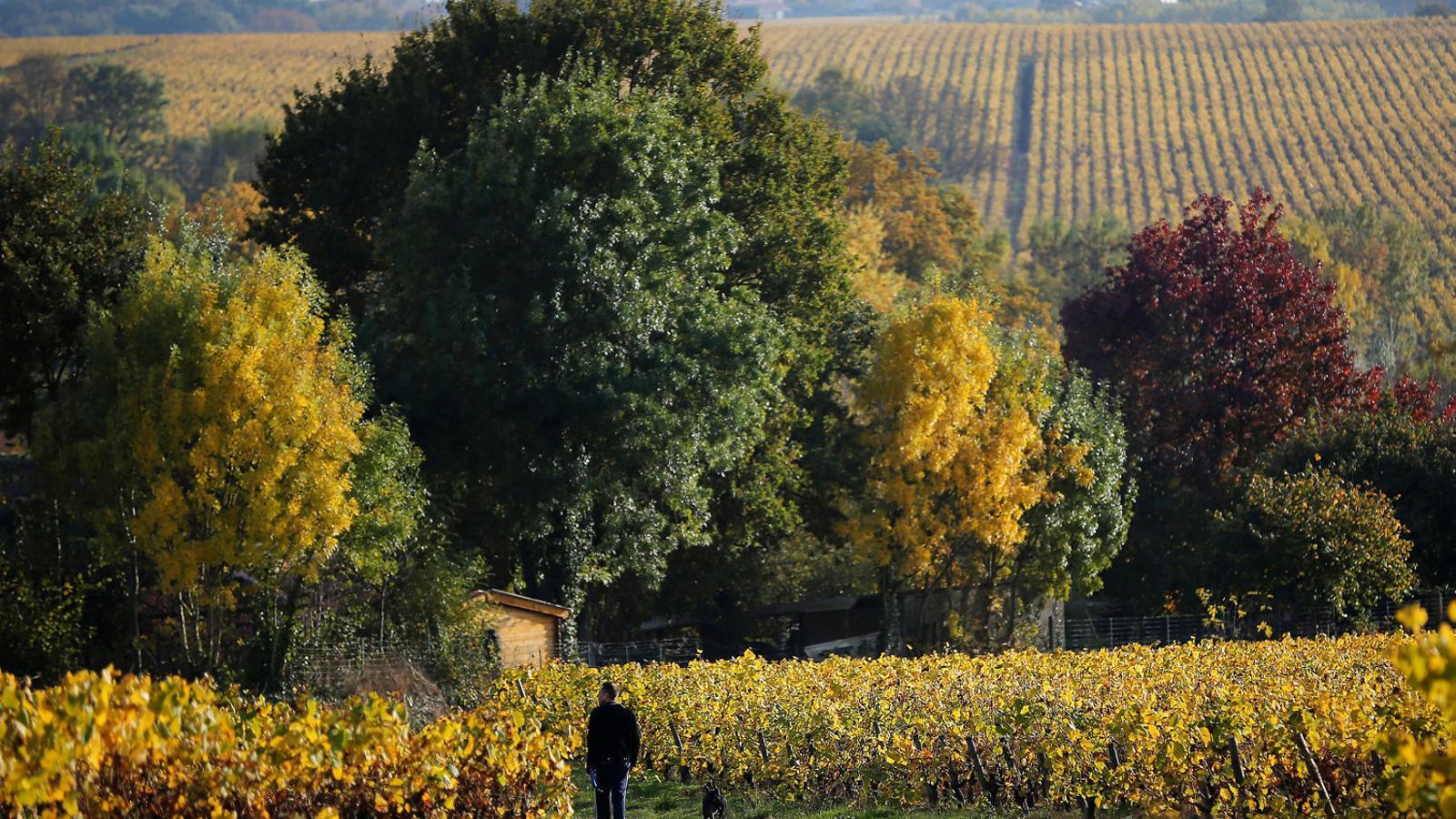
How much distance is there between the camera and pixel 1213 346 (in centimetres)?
4997

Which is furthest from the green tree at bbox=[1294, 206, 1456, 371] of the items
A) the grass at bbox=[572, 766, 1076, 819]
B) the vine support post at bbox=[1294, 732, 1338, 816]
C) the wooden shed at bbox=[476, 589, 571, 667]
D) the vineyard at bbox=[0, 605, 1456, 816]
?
the vine support post at bbox=[1294, 732, 1338, 816]

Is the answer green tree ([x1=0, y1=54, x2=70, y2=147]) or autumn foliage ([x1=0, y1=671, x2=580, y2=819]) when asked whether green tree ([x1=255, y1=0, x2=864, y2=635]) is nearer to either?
autumn foliage ([x1=0, y1=671, x2=580, y2=819])

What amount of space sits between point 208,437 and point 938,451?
16.4 meters

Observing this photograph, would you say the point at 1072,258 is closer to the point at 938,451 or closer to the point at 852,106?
the point at 852,106

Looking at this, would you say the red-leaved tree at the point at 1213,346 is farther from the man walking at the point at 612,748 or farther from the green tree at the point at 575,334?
the man walking at the point at 612,748

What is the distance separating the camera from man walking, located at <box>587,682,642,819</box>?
52.0 ft

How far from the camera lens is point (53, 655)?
29.9 meters

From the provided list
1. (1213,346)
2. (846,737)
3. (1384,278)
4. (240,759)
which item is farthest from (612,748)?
(1384,278)

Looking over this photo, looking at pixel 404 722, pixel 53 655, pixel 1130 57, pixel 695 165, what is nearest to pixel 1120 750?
pixel 404 722

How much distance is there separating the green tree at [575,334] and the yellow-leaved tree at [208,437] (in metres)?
5.17

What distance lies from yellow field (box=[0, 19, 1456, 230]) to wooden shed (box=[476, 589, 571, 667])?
91494mm

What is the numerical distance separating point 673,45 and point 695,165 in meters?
4.94

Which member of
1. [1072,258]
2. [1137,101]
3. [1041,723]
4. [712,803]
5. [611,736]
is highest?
[1137,101]

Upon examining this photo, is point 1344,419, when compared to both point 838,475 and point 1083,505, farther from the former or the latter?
point 838,475
